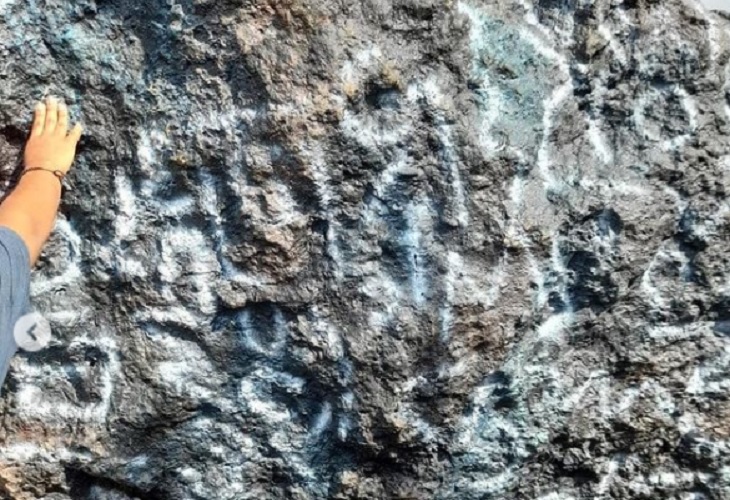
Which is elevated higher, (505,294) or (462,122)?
(462,122)

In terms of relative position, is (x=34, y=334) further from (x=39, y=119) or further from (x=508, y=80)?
(x=508, y=80)

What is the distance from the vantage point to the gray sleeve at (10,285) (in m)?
1.19

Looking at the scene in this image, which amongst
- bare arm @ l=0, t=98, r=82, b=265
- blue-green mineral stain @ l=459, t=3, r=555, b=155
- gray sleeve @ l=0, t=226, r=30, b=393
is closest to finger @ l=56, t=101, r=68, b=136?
bare arm @ l=0, t=98, r=82, b=265

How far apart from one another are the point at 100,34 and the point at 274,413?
58cm

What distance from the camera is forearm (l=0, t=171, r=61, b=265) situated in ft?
4.30

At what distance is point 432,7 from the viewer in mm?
1376

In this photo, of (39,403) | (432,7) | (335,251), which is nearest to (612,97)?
(432,7)

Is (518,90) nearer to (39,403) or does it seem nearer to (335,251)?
(335,251)

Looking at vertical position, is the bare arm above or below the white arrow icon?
above

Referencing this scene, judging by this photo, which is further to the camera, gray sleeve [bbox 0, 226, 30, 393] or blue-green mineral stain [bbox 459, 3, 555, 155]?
blue-green mineral stain [bbox 459, 3, 555, 155]

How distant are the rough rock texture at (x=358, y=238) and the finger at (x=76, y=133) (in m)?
0.01

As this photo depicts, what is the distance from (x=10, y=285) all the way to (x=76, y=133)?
276 mm

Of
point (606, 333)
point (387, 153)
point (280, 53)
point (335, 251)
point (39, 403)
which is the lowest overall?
point (39, 403)

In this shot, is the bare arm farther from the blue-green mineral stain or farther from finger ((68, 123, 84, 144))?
the blue-green mineral stain
